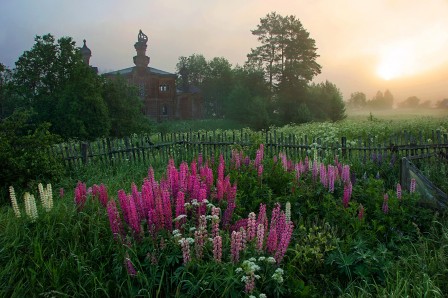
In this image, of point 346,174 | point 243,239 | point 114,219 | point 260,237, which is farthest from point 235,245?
point 346,174

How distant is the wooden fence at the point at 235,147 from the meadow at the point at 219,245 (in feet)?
15.3

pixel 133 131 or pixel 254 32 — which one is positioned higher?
pixel 254 32

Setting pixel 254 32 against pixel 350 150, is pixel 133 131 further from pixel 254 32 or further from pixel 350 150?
pixel 254 32

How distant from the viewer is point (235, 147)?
463 inches

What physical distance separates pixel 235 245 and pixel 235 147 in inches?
312

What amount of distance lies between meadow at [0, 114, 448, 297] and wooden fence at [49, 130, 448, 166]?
4.66 metres

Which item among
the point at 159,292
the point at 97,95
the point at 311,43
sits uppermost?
the point at 311,43

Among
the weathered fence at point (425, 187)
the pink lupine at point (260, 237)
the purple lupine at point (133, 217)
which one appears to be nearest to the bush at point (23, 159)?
the purple lupine at point (133, 217)

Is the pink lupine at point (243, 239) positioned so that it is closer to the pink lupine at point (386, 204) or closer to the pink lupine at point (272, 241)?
the pink lupine at point (272, 241)

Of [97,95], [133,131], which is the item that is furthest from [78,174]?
[133,131]

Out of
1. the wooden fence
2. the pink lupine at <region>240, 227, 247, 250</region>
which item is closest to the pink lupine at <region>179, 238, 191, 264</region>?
the pink lupine at <region>240, 227, 247, 250</region>

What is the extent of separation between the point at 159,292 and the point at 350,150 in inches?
337

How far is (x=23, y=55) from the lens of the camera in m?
24.4

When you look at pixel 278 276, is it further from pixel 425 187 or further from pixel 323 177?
pixel 425 187
